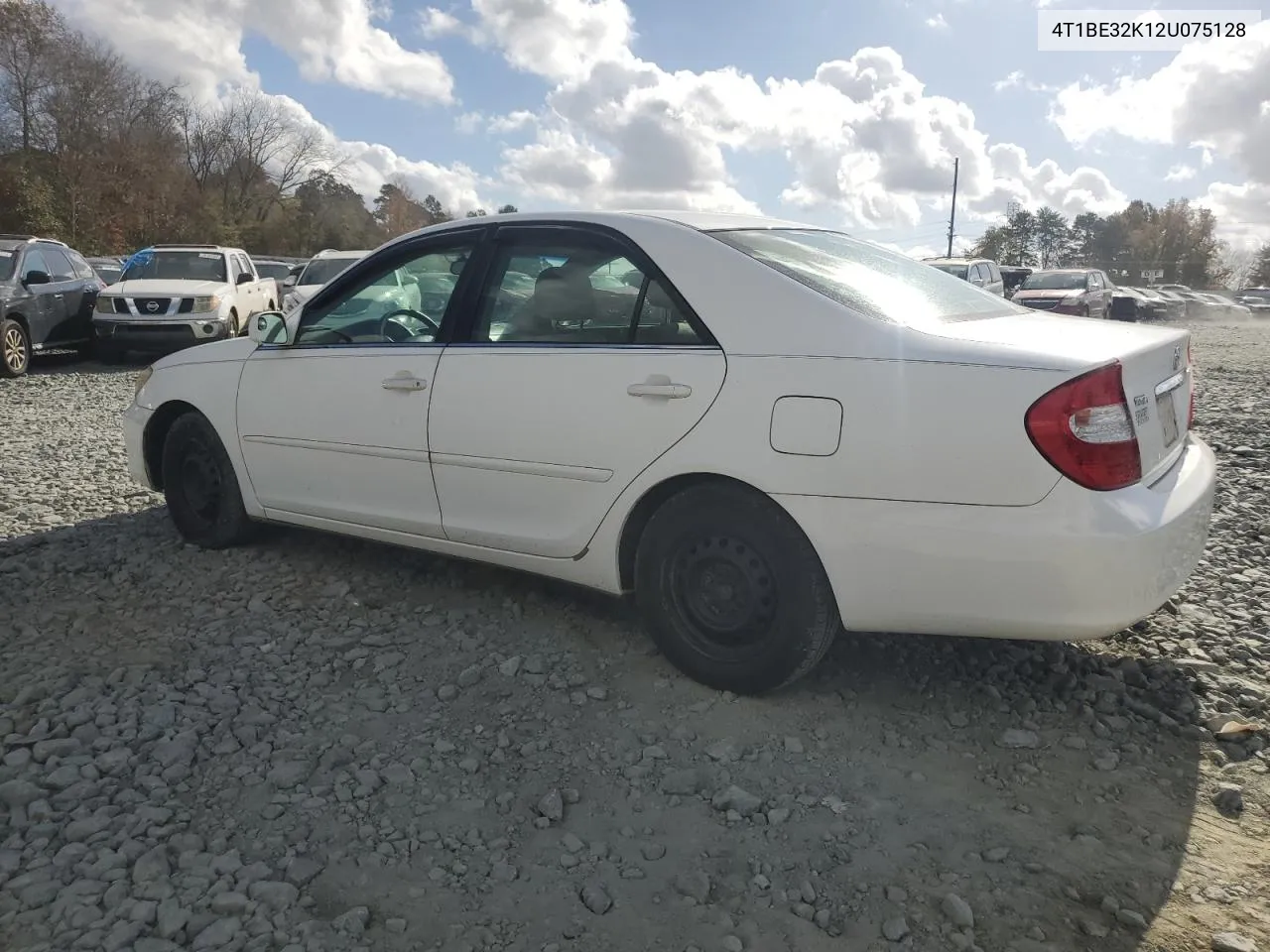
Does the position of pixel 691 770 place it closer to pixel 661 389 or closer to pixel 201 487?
pixel 661 389

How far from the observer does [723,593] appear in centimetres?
311

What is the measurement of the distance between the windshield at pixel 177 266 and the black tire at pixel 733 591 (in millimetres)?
13106

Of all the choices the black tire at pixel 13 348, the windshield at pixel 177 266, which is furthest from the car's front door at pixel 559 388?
the windshield at pixel 177 266

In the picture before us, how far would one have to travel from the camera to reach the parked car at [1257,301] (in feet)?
156

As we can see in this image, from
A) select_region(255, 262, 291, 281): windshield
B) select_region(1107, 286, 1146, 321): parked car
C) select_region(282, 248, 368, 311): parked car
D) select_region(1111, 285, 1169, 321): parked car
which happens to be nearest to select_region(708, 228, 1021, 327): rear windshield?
select_region(282, 248, 368, 311): parked car

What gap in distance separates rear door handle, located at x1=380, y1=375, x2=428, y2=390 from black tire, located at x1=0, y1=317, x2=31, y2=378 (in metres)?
10.3

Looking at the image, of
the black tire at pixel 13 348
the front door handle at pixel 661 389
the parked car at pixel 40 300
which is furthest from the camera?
the parked car at pixel 40 300

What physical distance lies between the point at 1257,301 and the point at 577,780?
58.7 meters

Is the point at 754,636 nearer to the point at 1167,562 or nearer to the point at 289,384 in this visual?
the point at 1167,562

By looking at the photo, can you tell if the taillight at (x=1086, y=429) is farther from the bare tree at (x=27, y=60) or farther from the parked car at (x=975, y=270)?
the bare tree at (x=27, y=60)

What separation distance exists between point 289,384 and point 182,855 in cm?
235

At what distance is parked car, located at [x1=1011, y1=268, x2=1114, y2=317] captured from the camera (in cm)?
1814

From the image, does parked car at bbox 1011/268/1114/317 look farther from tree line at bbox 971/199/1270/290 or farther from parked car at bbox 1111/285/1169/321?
tree line at bbox 971/199/1270/290

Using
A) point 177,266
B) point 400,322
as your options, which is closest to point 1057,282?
point 177,266
